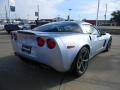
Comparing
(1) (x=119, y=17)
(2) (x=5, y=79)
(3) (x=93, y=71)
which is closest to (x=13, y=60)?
(2) (x=5, y=79)

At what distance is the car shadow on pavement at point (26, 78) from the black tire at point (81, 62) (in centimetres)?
22

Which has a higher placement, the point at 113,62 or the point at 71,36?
the point at 71,36

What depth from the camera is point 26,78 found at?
4566mm

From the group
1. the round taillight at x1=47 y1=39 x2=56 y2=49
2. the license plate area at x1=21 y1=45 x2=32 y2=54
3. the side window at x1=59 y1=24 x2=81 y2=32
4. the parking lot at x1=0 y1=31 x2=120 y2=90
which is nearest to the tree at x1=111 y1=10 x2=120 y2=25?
the side window at x1=59 y1=24 x2=81 y2=32

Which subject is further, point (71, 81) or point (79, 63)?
point (79, 63)

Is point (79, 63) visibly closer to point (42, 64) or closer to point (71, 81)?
point (71, 81)

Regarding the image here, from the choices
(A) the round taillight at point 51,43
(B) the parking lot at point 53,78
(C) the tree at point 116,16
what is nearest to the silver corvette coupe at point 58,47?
(A) the round taillight at point 51,43

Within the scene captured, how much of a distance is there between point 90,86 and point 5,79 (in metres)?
1.97

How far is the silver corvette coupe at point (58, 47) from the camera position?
412cm

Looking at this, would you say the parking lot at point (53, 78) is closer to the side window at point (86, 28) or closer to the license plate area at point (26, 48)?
the license plate area at point (26, 48)

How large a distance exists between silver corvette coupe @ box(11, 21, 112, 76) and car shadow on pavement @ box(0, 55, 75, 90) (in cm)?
38

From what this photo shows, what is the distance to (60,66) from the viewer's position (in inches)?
166

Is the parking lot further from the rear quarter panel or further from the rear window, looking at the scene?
the rear window

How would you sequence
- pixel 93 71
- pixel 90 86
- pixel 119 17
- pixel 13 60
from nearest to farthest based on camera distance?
pixel 90 86, pixel 93 71, pixel 13 60, pixel 119 17
